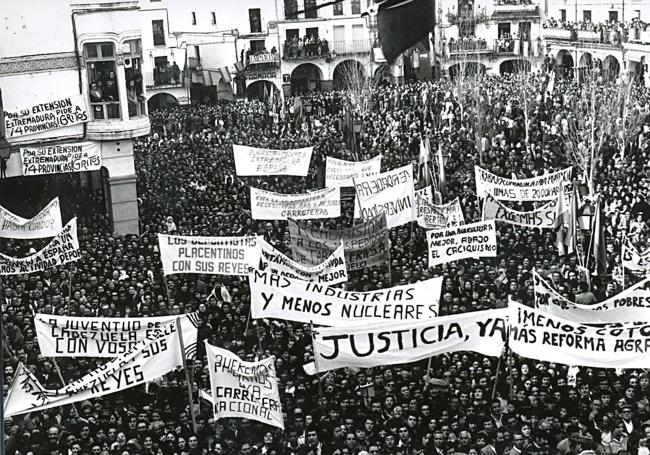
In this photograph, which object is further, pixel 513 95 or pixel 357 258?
pixel 513 95

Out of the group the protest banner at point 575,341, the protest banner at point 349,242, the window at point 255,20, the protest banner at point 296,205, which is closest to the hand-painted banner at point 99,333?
the protest banner at point 575,341

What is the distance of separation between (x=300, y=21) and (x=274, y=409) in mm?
41951

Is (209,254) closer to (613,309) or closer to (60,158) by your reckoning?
(613,309)

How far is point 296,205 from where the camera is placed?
61.3ft

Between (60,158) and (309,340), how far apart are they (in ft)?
34.0

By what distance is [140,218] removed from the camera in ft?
78.8

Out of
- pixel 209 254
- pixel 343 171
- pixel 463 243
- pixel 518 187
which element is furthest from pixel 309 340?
pixel 343 171

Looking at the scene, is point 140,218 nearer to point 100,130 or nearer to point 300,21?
point 100,130

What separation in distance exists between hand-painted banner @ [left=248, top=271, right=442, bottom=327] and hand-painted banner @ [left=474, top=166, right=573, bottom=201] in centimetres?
658

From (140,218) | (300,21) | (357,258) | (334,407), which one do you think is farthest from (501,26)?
(334,407)

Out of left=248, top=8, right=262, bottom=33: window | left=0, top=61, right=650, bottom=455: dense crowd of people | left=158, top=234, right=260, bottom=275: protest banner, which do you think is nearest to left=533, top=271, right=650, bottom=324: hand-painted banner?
left=0, top=61, right=650, bottom=455: dense crowd of people

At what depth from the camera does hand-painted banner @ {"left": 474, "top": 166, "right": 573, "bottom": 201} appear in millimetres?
18938

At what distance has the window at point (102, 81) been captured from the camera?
2306cm

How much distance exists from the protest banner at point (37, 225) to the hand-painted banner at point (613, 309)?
8.33m
